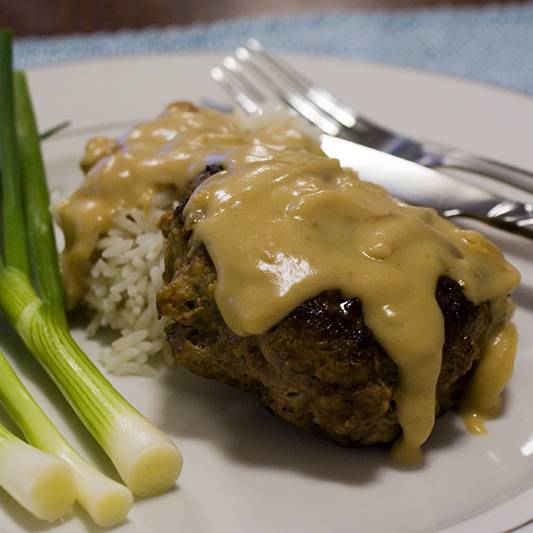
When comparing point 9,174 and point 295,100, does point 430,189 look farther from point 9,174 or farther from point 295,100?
point 9,174

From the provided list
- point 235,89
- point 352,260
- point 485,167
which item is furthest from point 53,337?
point 235,89

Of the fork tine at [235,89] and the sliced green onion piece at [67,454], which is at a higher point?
the fork tine at [235,89]

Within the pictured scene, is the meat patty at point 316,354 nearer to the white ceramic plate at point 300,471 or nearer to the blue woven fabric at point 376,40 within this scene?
the white ceramic plate at point 300,471

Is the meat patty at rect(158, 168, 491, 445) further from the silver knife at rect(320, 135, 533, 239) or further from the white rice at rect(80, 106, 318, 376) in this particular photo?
the silver knife at rect(320, 135, 533, 239)

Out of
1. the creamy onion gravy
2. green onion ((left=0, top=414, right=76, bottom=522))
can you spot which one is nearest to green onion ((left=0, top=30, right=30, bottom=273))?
the creamy onion gravy

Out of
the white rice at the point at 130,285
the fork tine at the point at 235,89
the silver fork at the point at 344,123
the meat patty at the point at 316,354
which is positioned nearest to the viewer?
the meat patty at the point at 316,354

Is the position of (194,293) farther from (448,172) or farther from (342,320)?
(448,172)

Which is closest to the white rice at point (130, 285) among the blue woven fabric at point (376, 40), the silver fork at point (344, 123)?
the silver fork at point (344, 123)
